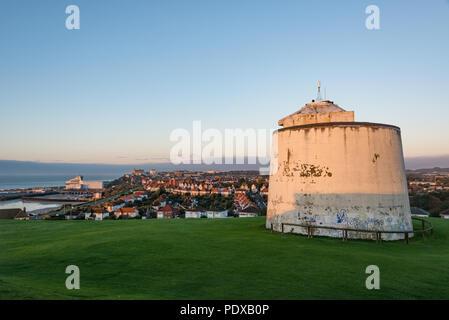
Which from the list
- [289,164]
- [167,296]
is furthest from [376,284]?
[289,164]

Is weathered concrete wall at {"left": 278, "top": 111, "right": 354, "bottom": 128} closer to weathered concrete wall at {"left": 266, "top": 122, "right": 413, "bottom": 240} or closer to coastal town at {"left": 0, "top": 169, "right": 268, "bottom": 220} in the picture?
weathered concrete wall at {"left": 266, "top": 122, "right": 413, "bottom": 240}

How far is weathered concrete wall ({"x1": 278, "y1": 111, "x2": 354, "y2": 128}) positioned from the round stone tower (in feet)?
0.17

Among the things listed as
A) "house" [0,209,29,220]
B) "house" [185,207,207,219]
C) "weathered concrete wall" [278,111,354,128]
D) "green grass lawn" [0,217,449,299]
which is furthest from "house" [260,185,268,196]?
"green grass lawn" [0,217,449,299]

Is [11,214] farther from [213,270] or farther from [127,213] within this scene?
[213,270]

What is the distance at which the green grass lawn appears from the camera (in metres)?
5.95

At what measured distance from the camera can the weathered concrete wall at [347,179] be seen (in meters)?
14.2

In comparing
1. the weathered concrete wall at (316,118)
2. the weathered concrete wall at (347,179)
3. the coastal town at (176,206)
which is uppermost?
the weathered concrete wall at (316,118)

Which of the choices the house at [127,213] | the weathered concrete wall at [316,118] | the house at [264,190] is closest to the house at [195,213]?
the house at [127,213]

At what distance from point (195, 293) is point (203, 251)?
3954mm

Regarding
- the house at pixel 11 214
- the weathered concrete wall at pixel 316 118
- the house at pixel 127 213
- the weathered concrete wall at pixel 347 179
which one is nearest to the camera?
the weathered concrete wall at pixel 347 179

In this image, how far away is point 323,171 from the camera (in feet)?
48.7

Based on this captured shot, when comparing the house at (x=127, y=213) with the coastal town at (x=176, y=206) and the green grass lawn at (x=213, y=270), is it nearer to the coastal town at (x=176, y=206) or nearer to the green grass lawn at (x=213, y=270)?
the coastal town at (x=176, y=206)

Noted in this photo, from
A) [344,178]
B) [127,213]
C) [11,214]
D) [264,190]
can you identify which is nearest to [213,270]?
[344,178]
